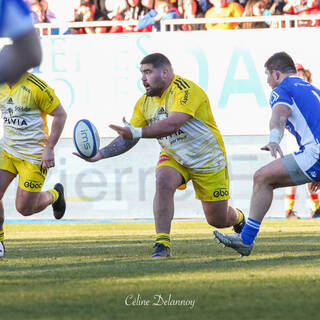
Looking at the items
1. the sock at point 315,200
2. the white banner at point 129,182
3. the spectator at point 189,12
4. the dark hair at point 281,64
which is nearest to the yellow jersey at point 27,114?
the dark hair at point 281,64

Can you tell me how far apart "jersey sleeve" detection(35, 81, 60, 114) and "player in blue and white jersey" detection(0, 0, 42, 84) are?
5.11m

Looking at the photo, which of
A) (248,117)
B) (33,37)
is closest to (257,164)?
(248,117)

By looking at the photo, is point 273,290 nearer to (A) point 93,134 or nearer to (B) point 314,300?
(B) point 314,300

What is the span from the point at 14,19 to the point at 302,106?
402 centimetres

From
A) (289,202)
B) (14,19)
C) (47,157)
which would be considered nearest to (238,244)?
(47,157)

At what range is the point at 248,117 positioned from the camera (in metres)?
17.3

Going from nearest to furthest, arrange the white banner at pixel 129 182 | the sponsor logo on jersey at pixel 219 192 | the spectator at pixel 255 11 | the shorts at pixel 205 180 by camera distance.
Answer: the shorts at pixel 205 180 < the sponsor logo on jersey at pixel 219 192 < the white banner at pixel 129 182 < the spectator at pixel 255 11

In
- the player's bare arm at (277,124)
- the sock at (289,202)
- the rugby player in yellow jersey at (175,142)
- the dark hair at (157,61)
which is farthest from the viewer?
the sock at (289,202)

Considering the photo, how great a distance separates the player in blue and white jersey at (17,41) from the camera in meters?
3.23

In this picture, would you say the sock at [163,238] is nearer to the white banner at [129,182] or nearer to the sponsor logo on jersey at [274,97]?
the sponsor logo on jersey at [274,97]

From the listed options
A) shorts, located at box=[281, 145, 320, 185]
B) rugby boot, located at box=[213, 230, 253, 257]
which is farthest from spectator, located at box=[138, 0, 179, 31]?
shorts, located at box=[281, 145, 320, 185]

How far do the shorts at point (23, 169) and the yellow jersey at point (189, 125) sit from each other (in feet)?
4.60

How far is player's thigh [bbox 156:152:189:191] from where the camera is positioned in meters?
7.59

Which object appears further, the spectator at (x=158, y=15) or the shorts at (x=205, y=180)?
the spectator at (x=158, y=15)
